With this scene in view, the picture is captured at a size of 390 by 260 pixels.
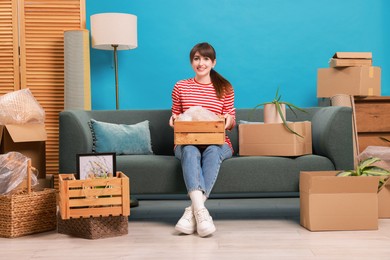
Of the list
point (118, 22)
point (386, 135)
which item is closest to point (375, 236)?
point (386, 135)

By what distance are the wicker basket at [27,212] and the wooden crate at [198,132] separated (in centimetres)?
73

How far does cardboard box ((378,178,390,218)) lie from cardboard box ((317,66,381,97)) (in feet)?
3.94

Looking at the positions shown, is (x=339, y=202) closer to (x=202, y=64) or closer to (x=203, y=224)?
(x=203, y=224)

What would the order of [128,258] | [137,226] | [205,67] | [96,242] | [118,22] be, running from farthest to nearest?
[118,22] → [205,67] → [137,226] → [96,242] → [128,258]

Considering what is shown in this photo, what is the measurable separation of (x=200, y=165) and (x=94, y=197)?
59 cm

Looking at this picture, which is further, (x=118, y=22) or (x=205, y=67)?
(x=118, y=22)

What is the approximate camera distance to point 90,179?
2.82 metres

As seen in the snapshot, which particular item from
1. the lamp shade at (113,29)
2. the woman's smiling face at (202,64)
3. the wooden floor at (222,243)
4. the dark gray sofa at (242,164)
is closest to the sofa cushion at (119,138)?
the dark gray sofa at (242,164)

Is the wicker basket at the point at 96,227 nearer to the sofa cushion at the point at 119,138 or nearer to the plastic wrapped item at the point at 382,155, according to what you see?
the sofa cushion at the point at 119,138

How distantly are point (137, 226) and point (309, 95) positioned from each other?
7.03 ft

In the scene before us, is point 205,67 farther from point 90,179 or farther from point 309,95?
point 309,95

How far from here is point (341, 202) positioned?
114 inches

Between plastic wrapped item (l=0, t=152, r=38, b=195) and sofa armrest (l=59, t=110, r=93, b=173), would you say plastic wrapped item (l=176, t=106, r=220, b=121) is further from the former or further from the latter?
plastic wrapped item (l=0, t=152, r=38, b=195)

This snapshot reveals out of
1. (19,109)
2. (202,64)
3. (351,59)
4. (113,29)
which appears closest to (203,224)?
(202,64)
